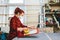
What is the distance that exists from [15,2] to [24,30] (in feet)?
13.8

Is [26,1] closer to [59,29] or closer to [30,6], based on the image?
[30,6]

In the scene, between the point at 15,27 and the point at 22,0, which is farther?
the point at 22,0

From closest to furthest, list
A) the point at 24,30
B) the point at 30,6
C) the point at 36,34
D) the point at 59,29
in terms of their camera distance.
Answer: the point at 24,30 < the point at 36,34 < the point at 59,29 < the point at 30,6

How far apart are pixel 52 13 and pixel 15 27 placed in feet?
12.6

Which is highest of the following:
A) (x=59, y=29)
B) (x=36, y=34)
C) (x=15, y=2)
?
(x=15, y=2)

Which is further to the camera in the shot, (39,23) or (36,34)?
(39,23)

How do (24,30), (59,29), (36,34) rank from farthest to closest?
(59,29)
(36,34)
(24,30)

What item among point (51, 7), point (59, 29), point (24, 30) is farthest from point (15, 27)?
point (51, 7)

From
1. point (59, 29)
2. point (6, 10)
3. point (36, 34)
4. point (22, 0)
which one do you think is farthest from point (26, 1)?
point (36, 34)

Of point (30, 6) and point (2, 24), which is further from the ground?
point (30, 6)

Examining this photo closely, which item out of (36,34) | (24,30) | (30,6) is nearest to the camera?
(24,30)

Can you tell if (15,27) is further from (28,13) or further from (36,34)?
(28,13)

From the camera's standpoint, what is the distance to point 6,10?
6793mm

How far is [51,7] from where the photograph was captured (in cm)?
Result: 686
